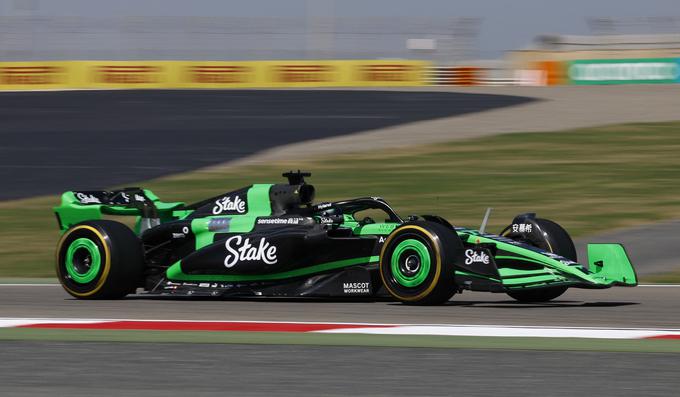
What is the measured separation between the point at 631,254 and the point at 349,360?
717cm

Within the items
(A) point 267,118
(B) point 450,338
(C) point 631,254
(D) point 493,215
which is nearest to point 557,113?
(A) point 267,118

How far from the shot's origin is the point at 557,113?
28359 mm

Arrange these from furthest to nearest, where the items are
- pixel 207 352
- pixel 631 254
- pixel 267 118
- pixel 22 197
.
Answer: pixel 267 118, pixel 22 197, pixel 631 254, pixel 207 352

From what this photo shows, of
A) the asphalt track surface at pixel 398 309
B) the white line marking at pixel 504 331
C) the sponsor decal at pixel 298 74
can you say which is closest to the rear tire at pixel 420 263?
the asphalt track surface at pixel 398 309

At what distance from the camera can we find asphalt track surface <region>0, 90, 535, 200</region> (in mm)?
21172

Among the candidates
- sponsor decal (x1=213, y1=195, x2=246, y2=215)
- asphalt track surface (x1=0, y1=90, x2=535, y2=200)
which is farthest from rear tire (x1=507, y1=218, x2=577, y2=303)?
asphalt track surface (x1=0, y1=90, x2=535, y2=200)

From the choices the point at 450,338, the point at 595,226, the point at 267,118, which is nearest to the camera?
the point at 450,338

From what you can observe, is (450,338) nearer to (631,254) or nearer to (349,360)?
(349,360)

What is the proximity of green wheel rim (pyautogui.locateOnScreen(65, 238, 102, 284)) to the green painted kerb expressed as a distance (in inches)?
22.7

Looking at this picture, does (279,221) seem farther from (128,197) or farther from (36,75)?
(36,75)

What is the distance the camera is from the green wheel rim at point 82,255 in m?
10.1

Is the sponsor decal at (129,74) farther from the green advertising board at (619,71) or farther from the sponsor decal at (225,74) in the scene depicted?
the green advertising board at (619,71)

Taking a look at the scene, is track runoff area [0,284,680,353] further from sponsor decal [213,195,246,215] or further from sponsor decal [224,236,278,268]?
sponsor decal [213,195,246,215]

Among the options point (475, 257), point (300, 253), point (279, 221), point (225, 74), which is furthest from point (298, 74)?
point (475, 257)
